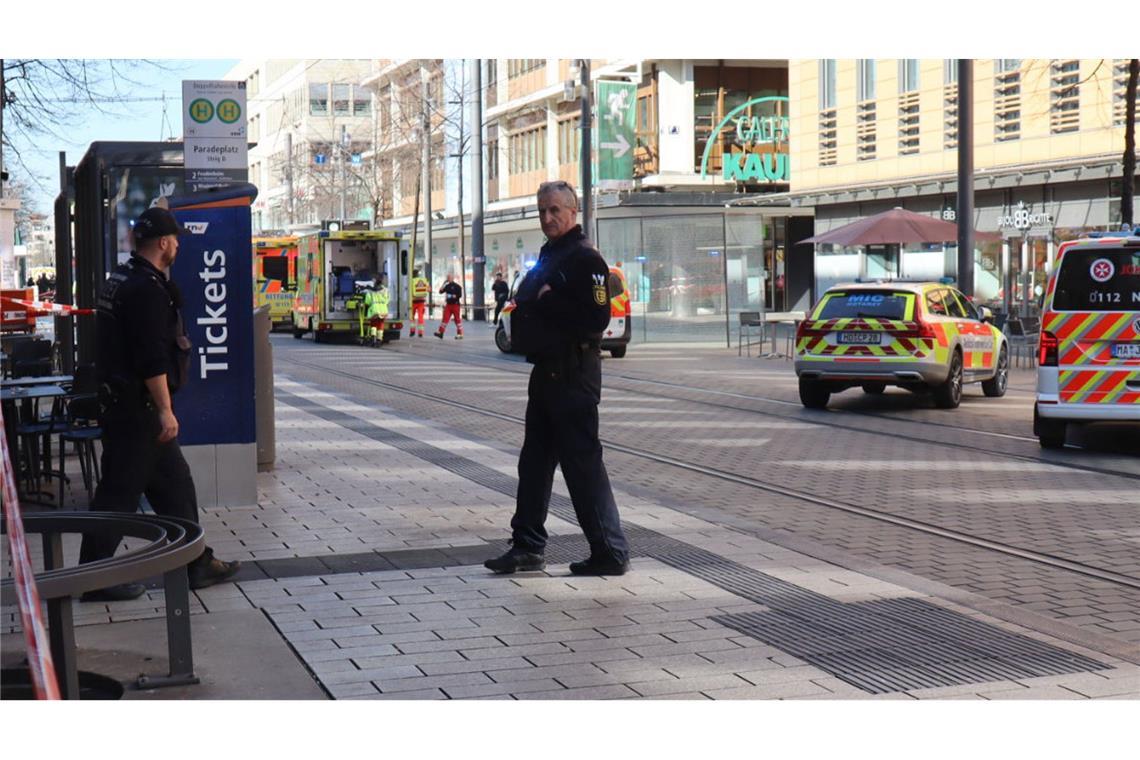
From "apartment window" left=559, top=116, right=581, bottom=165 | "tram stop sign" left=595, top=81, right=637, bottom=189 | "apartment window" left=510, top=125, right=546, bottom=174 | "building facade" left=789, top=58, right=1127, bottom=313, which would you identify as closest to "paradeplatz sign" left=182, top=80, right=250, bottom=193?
"building facade" left=789, top=58, right=1127, bottom=313

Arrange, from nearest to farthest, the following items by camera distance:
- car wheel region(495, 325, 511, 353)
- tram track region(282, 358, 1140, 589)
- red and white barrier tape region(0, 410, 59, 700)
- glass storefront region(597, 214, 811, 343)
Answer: red and white barrier tape region(0, 410, 59, 700), tram track region(282, 358, 1140, 589), car wheel region(495, 325, 511, 353), glass storefront region(597, 214, 811, 343)

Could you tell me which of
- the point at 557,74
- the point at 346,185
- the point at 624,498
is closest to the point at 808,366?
the point at 624,498

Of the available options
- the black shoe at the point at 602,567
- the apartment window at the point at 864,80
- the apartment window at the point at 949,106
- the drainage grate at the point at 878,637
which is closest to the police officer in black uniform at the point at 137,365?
the black shoe at the point at 602,567

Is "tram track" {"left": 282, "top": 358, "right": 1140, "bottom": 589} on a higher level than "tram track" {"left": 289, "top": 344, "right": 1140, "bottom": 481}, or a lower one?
higher

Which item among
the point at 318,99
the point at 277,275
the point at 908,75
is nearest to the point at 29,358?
the point at 908,75

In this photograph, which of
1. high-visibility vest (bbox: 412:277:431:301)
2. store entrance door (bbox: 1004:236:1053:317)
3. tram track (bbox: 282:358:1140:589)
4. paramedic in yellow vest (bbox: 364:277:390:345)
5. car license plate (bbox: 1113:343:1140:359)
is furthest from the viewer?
high-visibility vest (bbox: 412:277:431:301)

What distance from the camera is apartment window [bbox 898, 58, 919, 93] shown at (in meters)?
37.6

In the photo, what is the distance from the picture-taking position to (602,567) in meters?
7.65

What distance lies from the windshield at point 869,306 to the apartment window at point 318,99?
80056 millimetres

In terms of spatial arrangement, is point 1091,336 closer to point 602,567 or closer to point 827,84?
point 602,567

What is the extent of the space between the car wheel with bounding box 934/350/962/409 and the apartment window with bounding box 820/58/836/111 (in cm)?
Answer: 2433

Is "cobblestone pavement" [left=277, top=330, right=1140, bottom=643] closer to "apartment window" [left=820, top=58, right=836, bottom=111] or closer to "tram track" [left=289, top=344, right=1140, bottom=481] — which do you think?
"tram track" [left=289, top=344, right=1140, bottom=481]

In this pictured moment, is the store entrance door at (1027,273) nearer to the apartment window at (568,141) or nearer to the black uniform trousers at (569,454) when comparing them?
the black uniform trousers at (569,454)

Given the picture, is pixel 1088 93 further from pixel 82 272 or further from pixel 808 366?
pixel 82 272
